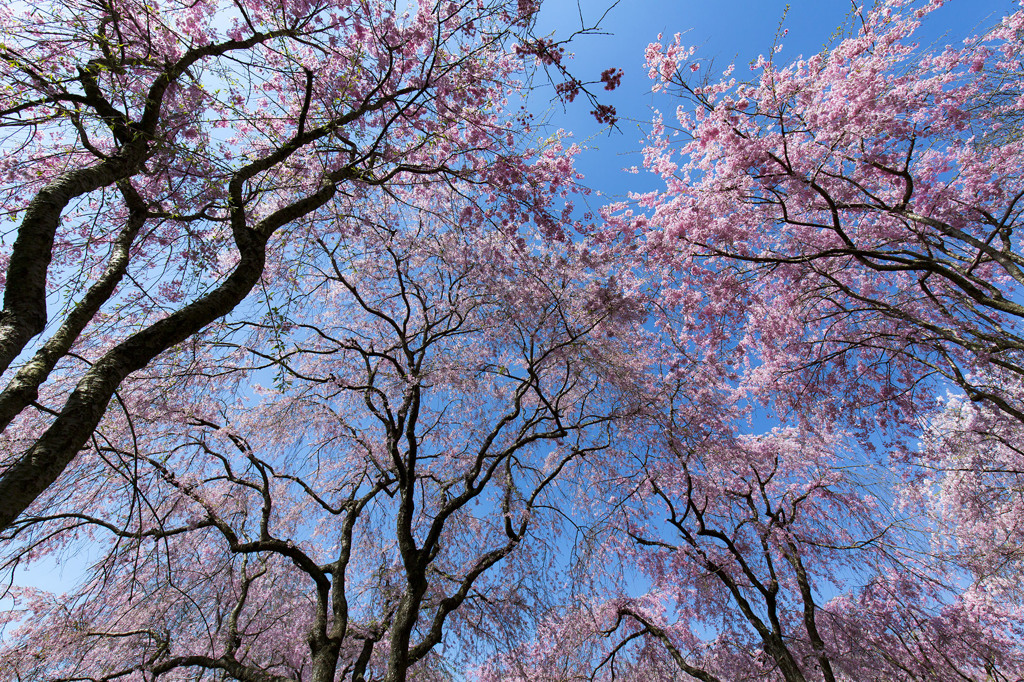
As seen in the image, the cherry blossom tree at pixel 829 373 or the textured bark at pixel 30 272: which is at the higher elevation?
the cherry blossom tree at pixel 829 373

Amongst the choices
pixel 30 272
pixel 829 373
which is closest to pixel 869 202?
pixel 829 373

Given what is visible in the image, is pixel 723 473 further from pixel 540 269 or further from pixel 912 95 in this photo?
pixel 912 95

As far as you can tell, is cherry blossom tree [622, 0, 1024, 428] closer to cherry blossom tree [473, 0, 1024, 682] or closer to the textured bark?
cherry blossom tree [473, 0, 1024, 682]

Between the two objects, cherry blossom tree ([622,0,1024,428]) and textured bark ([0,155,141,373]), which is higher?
cherry blossom tree ([622,0,1024,428])

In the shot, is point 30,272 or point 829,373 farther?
point 829,373

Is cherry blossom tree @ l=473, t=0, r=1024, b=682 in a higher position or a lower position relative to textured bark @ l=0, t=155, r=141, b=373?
higher

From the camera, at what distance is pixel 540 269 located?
805 centimetres

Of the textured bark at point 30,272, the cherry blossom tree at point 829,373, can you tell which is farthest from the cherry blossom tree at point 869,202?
the textured bark at point 30,272

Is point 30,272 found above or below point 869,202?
below

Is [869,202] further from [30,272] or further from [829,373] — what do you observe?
[30,272]

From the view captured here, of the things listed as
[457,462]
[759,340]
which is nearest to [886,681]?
[759,340]

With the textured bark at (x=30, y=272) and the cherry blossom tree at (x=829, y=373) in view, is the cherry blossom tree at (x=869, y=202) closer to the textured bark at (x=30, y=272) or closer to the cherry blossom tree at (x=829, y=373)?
the cherry blossom tree at (x=829, y=373)

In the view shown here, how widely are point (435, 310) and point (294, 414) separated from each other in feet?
9.98

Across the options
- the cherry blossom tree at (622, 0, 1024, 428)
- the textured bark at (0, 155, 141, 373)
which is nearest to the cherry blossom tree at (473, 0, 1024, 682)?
the cherry blossom tree at (622, 0, 1024, 428)
